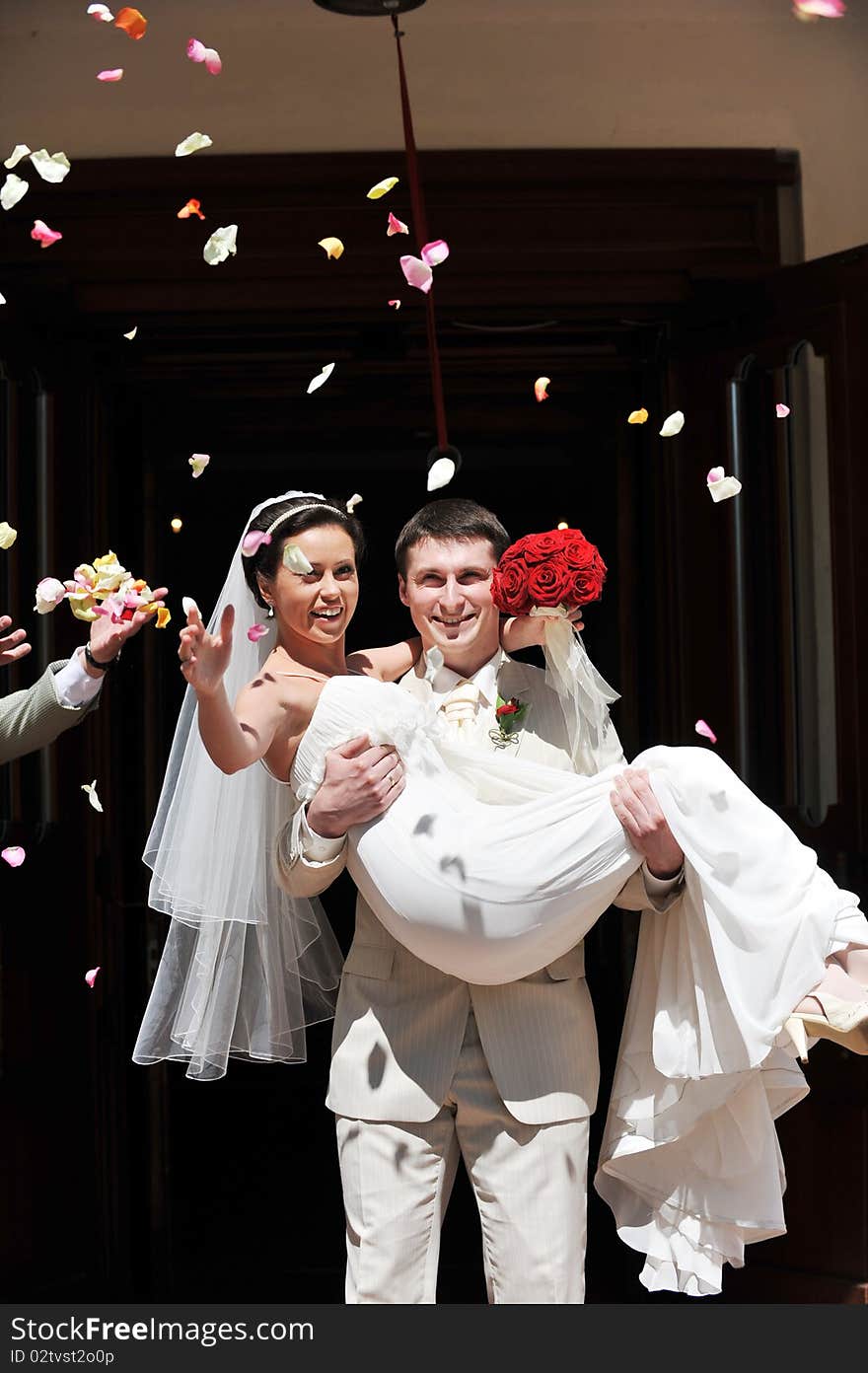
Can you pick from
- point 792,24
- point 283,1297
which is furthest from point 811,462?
point 283,1297

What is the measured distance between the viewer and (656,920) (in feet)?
8.79

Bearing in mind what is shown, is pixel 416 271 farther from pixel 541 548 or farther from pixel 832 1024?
pixel 832 1024

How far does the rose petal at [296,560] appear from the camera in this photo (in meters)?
2.68

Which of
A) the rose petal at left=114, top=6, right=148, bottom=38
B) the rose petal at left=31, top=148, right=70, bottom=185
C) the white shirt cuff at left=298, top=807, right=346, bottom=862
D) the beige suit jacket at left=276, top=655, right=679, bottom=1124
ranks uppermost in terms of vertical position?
the rose petal at left=114, top=6, right=148, bottom=38

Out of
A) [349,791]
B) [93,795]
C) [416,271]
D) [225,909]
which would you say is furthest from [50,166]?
[225,909]

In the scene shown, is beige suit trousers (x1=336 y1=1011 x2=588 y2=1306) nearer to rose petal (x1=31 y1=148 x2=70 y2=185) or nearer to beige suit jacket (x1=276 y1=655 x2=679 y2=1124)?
beige suit jacket (x1=276 y1=655 x2=679 y2=1124)

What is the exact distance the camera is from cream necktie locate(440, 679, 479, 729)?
2.68 meters

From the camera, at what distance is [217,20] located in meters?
3.96

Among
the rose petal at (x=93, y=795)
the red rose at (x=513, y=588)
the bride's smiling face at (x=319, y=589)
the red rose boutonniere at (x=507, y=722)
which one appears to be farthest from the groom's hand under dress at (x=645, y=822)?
the rose petal at (x=93, y=795)

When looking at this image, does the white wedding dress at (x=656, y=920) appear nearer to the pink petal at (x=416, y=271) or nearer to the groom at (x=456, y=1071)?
the groom at (x=456, y=1071)

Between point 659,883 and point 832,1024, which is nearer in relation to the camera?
point 832,1024

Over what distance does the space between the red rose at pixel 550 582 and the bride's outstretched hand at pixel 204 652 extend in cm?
50

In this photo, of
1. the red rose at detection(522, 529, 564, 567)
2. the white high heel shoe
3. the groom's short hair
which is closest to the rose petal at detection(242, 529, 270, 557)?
the groom's short hair

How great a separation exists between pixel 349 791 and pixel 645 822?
1.57ft
